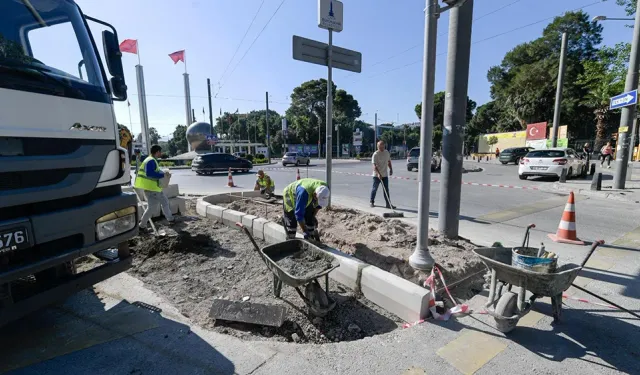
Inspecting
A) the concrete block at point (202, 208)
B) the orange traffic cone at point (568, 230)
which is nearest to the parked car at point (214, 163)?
the concrete block at point (202, 208)

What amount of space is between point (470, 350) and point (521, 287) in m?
0.71

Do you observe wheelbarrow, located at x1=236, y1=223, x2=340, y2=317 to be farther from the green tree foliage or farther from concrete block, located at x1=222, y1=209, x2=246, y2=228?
the green tree foliage

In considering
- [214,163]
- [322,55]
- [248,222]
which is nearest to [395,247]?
[248,222]

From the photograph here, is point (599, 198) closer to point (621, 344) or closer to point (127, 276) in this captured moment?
point (621, 344)

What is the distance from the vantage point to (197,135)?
41469mm

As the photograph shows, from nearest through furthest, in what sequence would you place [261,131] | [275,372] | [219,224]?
[275,372], [219,224], [261,131]

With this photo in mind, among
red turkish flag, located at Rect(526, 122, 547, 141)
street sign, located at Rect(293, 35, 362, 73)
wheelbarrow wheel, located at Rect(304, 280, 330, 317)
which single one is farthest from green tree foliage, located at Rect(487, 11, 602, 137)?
wheelbarrow wheel, located at Rect(304, 280, 330, 317)

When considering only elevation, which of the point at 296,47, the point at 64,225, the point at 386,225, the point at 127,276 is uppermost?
the point at 296,47

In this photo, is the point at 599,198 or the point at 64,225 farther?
the point at 599,198

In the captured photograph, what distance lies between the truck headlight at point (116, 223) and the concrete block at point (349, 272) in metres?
1.99

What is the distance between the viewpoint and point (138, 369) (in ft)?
7.38

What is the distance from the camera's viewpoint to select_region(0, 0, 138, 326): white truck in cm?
202

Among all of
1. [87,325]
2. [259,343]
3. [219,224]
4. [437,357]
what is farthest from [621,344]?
[219,224]

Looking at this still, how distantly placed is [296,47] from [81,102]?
344 cm
